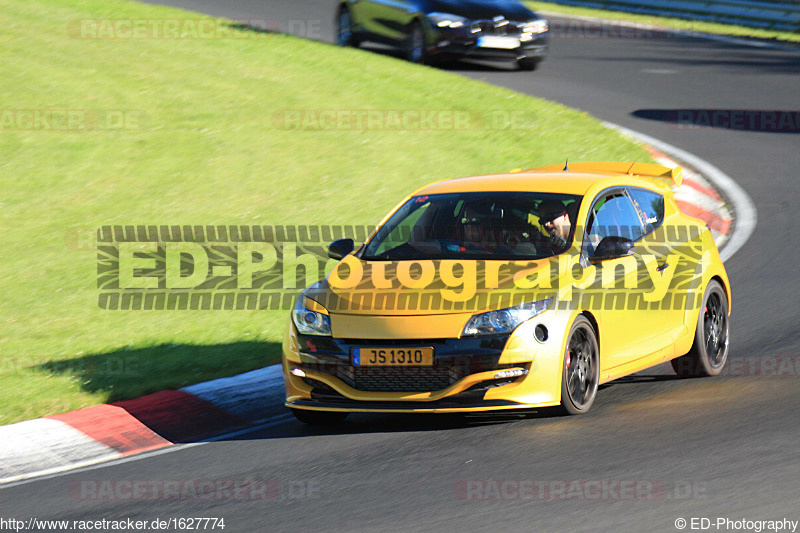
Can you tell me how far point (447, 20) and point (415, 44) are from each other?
92 centimetres

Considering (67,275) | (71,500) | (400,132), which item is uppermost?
(400,132)

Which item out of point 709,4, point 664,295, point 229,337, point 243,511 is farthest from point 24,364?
point 709,4

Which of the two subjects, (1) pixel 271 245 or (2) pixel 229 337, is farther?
(1) pixel 271 245

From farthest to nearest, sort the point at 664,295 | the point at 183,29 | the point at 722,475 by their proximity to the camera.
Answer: the point at 183,29, the point at 664,295, the point at 722,475

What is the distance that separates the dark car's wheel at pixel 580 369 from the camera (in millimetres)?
7457

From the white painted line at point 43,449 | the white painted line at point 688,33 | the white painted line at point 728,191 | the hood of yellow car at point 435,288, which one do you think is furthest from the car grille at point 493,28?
the white painted line at point 43,449

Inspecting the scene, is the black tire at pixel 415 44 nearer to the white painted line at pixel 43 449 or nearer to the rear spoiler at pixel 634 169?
the rear spoiler at pixel 634 169

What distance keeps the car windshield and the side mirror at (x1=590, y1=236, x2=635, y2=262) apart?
22cm

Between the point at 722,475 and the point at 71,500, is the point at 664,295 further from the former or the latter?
the point at 71,500

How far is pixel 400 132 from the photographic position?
55.9 ft

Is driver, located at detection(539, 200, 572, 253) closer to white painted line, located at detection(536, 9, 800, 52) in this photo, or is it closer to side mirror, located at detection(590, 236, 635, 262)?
side mirror, located at detection(590, 236, 635, 262)

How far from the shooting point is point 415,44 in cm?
2145

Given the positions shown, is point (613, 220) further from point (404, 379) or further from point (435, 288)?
point (404, 379)

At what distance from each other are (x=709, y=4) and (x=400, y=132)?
49.8 ft
